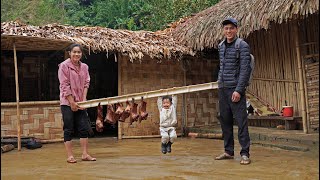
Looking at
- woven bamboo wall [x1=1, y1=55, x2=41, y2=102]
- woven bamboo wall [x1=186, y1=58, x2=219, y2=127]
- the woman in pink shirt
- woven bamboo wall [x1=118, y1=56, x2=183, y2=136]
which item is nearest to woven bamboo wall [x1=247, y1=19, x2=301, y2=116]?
woven bamboo wall [x1=186, y1=58, x2=219, y2=127]

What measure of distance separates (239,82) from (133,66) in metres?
4.74

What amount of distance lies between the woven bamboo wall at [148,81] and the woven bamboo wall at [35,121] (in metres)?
1.45

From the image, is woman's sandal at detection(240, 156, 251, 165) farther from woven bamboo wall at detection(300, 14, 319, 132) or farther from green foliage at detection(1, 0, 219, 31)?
green foliage at detection(1, 0, 219, 31)

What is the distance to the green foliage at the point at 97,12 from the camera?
57.4 feet

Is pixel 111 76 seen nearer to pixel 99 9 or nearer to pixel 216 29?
pixel 216 29

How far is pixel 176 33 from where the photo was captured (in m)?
9.61

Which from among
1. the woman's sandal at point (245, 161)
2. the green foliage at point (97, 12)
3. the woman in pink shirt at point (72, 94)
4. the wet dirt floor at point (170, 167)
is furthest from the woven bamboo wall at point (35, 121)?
the green foliage at point (97, 12)

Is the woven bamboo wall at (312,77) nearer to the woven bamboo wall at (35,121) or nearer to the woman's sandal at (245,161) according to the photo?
the woman's sandal at (245,161)

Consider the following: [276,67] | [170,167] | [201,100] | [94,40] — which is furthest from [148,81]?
[170,167]

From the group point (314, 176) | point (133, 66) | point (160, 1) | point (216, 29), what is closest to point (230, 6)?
point (216, 29)

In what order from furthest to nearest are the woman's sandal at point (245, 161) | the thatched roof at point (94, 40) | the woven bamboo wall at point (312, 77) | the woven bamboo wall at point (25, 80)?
the woven bamboo wall at point (25, 80), the thatched roof at point (94, 40), the woven bamboo wall at point (312, 77), the woman's sandal at point (245, 161)

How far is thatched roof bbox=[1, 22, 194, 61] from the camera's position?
7352 millimetres

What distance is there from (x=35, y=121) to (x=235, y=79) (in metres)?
4.81

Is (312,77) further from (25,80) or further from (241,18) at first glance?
(25,80)
